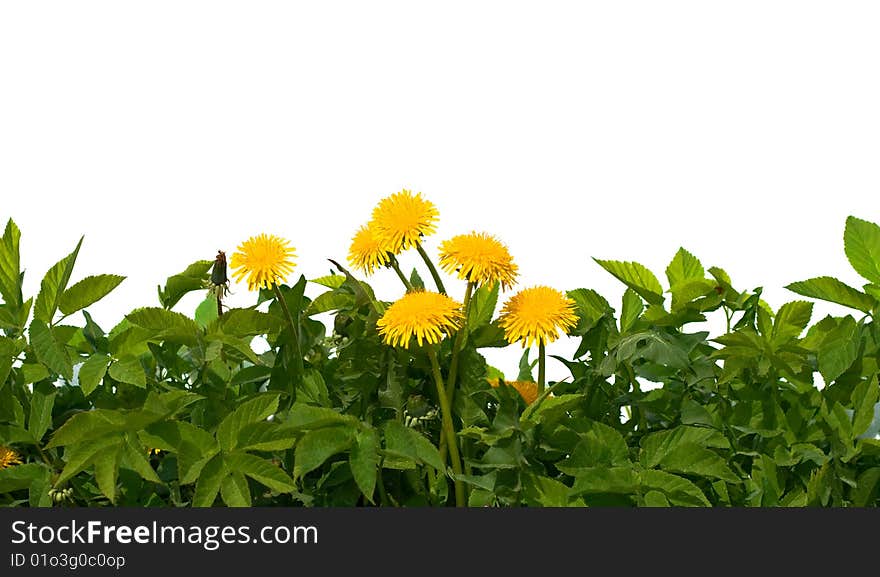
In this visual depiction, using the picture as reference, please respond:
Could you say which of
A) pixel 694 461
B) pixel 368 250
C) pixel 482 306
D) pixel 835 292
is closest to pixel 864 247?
pixel 835 292

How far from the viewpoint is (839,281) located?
128 centimetres

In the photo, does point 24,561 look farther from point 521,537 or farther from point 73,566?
point 521,537

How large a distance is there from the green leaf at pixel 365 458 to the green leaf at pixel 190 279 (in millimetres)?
331

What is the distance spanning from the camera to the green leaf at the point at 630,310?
1.32 metres

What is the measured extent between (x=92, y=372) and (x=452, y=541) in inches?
16.9

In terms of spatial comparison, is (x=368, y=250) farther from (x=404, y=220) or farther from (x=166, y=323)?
(x=166, y=323)

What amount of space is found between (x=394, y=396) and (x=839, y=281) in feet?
1.74

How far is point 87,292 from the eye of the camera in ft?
4.10

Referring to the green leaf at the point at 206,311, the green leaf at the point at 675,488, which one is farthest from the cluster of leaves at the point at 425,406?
the green leaf at the point at 206,311

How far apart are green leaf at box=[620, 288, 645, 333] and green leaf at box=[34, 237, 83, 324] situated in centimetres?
63

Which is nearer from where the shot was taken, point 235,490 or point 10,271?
point 235,490

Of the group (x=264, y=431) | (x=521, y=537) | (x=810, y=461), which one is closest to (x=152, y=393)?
(x=264, y=431)

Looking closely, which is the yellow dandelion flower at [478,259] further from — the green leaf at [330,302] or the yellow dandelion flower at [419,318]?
the green leaf at [330,302]

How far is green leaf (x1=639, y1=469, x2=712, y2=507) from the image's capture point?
3.81 feet
